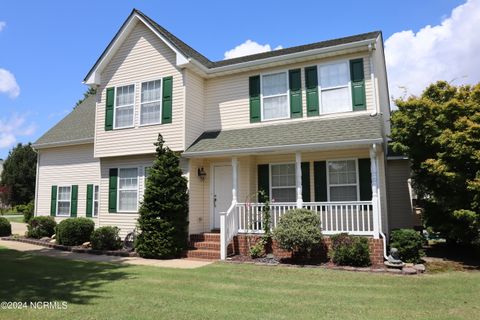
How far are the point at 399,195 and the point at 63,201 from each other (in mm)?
15385

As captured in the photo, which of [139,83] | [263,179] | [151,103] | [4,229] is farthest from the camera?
[4,229]

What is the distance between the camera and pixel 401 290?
7.27 meters

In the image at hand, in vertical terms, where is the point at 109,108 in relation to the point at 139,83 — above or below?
below

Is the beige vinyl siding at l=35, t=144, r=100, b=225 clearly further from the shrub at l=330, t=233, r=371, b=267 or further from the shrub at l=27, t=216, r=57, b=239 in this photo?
the shrub at l=330, t=233, r=371, b=267

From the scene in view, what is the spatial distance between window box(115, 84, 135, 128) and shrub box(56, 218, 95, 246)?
13.5 feet

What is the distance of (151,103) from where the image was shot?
14.0 m

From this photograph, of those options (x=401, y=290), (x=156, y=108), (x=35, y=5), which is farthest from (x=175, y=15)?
(x=401, y=290)

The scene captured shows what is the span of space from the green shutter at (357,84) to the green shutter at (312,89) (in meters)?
1.25

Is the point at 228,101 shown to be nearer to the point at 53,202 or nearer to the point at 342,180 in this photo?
the point at 342,180

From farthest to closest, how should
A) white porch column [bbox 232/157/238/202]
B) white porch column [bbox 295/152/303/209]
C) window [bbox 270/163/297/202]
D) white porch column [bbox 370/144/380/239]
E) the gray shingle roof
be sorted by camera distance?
1. the gray shingle roof
2. window [bbox 270/163/297/202]
3. white porch column [bbox 232/157/238/202]
4. white porch column [bbox 295/152/303/209]
5. white porch column [bbox 370/144/380/239]

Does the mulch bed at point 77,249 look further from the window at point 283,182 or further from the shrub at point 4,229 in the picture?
the window at point 283,182

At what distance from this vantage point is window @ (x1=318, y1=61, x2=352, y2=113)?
12.4 metres

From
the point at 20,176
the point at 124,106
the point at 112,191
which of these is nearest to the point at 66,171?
the point at 112,191

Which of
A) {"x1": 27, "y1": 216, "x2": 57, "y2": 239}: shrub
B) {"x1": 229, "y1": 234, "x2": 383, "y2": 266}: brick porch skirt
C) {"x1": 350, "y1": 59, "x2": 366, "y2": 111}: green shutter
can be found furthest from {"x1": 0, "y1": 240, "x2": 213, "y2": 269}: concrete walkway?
{"x1": 350, "y1": 59, "x2": 366, "y2": 111}: green shutter
